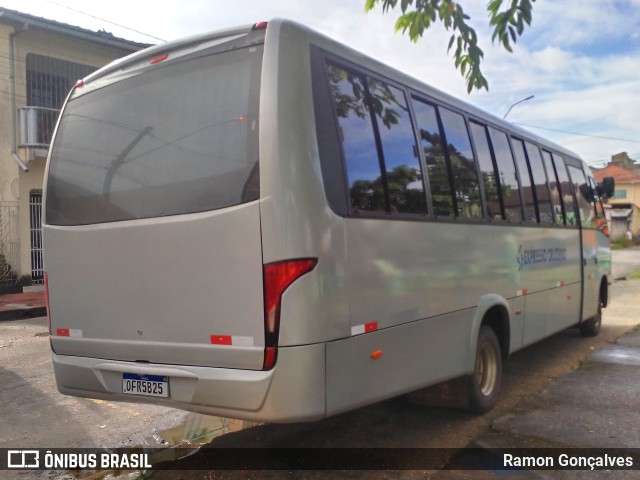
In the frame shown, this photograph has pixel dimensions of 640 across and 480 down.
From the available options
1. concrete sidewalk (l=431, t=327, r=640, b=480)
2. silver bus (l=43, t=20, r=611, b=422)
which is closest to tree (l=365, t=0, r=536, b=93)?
silver bus (l=43, t=20, r=611, b=422)

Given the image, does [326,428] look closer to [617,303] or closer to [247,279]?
[247,279]

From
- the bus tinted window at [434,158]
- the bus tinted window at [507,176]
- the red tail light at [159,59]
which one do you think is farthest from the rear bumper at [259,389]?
the bus tinted window at [507,176]

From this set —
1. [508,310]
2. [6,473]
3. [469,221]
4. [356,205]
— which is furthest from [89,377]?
[508,310]

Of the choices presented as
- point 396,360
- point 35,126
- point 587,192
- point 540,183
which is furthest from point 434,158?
point 35,126

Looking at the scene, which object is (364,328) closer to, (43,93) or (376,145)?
(376,145)

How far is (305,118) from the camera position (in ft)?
11.1

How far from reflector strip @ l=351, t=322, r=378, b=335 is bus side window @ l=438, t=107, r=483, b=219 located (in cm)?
158

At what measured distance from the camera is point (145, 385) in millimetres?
3697

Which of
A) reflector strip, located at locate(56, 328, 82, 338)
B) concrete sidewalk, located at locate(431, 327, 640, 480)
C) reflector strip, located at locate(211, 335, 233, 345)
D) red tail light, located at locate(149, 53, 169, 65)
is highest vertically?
red tail light, located at locate(149, 53, 169, 65)

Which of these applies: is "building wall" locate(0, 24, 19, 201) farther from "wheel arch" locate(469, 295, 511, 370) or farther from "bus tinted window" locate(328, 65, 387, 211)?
"bus tinted window" locate(328, 65, 387, 211)

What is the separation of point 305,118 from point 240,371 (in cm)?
149

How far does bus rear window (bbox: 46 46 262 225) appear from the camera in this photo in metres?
3.45

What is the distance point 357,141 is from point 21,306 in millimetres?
11871

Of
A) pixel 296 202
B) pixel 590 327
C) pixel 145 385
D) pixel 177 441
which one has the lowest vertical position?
pixel 177 441
